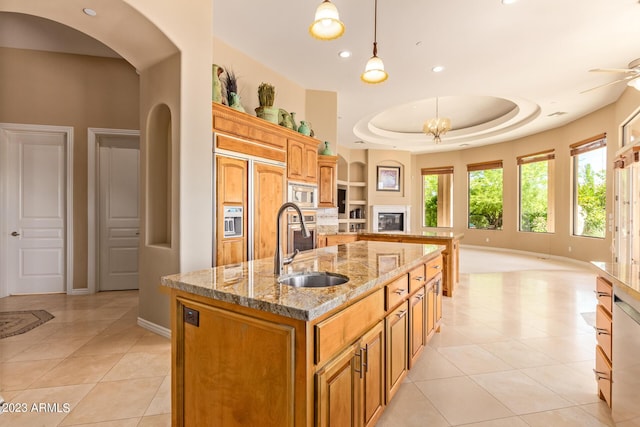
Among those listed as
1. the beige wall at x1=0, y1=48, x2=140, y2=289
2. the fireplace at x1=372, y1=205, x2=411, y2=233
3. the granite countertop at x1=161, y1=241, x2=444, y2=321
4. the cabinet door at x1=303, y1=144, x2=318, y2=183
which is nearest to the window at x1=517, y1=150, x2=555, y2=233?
the fireplace at x1=372, y1=205, x2=411, y2=233

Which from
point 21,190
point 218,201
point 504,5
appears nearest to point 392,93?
point 504,5

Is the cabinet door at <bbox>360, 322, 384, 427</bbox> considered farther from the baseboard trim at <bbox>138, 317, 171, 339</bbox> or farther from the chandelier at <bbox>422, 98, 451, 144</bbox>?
the chandelier at <bbox>422, 98, 451, 144</bbox>

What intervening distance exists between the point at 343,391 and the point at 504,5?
3792mm

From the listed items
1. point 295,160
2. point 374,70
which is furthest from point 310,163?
point 374,70

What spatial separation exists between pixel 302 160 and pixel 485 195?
292 inches

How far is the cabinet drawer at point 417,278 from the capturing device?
212 cm

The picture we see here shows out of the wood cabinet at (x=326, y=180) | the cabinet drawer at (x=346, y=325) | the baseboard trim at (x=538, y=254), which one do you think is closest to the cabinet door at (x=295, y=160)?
the wood cabinet at (x=326, y=180)

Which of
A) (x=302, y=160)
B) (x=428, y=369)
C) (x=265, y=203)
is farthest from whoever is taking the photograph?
(x=302, y=160)

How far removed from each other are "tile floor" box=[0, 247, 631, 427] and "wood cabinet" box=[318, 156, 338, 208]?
2504mm

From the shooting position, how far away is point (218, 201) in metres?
3.16

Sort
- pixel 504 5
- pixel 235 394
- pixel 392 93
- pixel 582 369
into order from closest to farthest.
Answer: pixel 235 394 < pixel 582 369 < pixel 504 5 < pixel 392 93

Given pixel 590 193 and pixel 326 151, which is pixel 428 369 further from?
pixel 590 193

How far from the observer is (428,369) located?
238cm

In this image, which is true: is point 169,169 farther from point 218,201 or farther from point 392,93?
point 392,93
